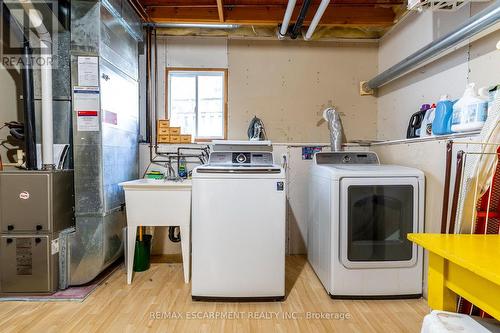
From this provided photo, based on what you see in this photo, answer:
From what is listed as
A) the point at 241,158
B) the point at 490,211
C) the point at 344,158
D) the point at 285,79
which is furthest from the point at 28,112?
the point at 490,211

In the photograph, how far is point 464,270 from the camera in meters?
0.91

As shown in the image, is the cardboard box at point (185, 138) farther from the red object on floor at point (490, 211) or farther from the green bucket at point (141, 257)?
the red object on floor at point (490, 211)

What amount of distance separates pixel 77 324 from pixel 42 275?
0.57m

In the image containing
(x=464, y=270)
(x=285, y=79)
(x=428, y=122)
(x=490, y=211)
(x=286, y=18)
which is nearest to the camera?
(x=464, y=270)

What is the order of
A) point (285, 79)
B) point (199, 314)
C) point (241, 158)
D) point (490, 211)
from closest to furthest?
point (490, 211)
point (199, 314)
point (241, 158)
point (285, 79)

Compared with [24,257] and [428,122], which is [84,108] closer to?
[24,257]

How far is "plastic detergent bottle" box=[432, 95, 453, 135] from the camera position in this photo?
6.10 feet

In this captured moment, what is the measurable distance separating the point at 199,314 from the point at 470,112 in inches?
84.1

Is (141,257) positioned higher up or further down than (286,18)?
further down

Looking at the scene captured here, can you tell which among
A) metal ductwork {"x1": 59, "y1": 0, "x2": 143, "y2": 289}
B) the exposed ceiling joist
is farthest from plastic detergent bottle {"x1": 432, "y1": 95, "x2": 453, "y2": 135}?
metal ductwork {"x1": 59, "y1": 0, "x2": 143, "y2": 289}

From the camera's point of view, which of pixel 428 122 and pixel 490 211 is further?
pixel 428 122

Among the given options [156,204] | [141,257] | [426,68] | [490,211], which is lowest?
[141,257]

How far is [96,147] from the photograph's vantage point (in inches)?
86.0

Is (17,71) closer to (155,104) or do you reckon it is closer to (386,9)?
(155,104)
